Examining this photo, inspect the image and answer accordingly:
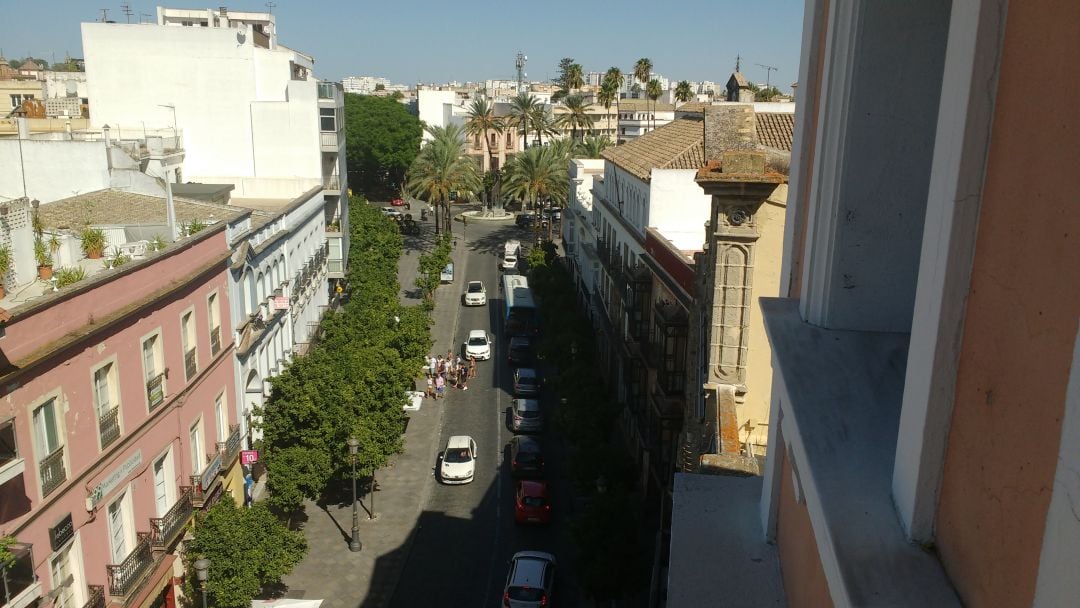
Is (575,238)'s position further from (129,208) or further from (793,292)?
(793,292)

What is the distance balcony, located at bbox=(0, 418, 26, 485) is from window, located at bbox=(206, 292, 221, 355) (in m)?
9.14

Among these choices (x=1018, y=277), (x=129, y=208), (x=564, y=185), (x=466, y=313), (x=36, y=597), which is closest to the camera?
(x=1018, y=277)

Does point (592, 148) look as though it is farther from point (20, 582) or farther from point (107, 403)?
point (20, 582)

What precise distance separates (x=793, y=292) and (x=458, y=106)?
4100 inches

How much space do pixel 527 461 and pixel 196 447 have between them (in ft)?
35.0

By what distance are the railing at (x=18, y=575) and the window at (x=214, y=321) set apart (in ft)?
30.5

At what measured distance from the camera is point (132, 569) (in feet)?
54.5

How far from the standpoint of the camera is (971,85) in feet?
6.59

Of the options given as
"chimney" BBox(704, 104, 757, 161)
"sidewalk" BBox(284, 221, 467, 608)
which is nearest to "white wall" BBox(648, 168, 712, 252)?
"sidewalk" BBox(284, 221, 467, 608)

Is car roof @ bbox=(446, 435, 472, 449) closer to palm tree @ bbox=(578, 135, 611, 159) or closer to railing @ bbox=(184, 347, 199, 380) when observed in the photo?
railing @ bbox=(184, 347, 199, 380)

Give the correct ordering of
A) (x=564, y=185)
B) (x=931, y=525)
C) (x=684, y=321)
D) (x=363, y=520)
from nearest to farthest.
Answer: (x=931, y=525), (x=684, y=321), (x=363, y=520), (x=564, y=185)

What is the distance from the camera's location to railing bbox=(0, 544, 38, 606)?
12.5m

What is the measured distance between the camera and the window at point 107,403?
52.1 ft

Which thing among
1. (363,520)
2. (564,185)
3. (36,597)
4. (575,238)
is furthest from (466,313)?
(36,597)
